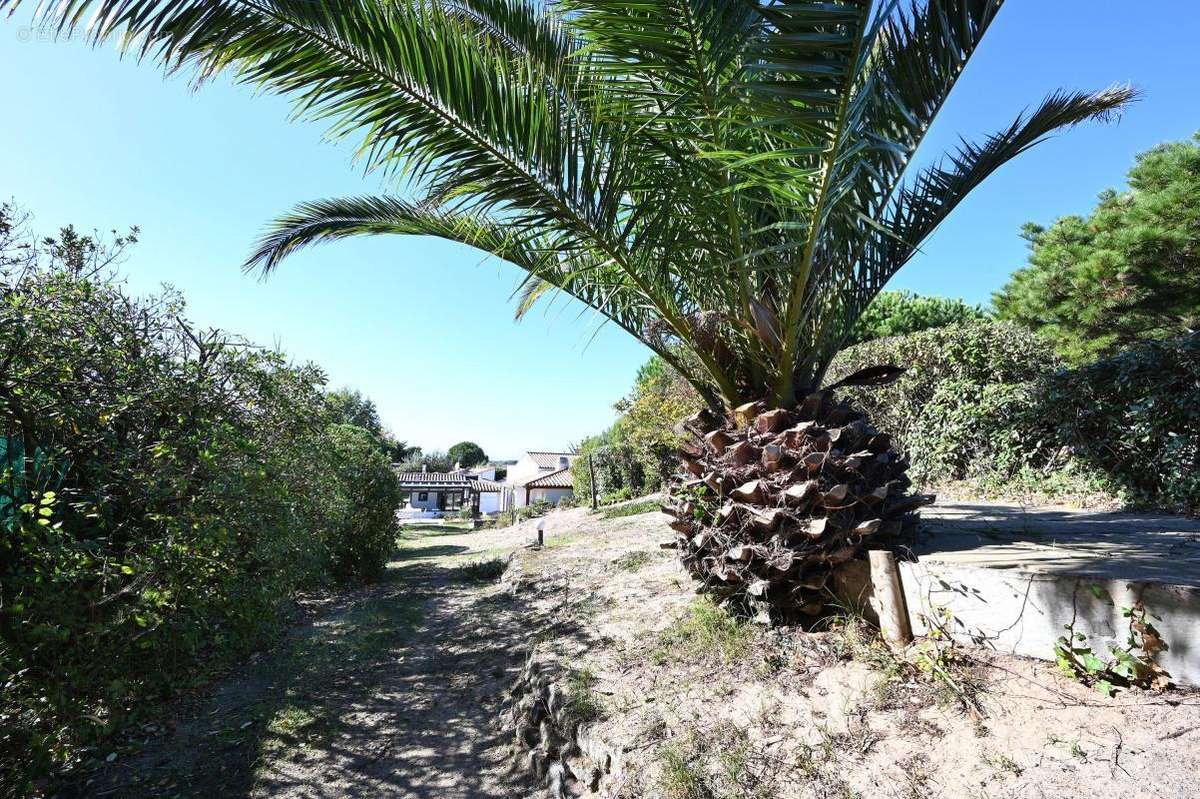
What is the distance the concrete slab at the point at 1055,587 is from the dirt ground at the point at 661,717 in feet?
0.49

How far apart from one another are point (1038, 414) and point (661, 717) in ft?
19.5

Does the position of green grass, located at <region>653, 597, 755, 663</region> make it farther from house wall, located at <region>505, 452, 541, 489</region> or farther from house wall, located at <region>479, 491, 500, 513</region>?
house wall, located at <region>479, 491, 500, 513</region>

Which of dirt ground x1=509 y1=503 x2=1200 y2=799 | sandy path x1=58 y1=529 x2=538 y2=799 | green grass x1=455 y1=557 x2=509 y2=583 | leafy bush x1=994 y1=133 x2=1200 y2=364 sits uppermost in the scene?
leafy bush x1=994 y1=133 x2=1200 y2=364

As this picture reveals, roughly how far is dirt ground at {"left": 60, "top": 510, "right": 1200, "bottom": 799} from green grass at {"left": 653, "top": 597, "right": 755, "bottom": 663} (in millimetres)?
17

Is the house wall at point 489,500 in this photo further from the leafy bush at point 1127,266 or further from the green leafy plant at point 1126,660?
the green leafy plant at point 1126,660

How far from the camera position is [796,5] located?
2014 millimetres

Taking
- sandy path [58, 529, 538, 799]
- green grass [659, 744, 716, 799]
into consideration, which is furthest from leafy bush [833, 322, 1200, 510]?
sandy path [58, 529, 538, 799]

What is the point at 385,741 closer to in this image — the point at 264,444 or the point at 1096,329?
the point at 264,444

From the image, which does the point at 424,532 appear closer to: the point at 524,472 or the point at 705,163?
the point at 524,472

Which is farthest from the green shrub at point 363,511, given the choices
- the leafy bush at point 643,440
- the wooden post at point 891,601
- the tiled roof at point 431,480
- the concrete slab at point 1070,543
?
the tiled roof at point 431,480

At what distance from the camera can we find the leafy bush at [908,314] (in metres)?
14.7

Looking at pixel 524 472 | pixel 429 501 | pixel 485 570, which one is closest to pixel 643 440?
pixel 485 570

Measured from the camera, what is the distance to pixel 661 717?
114 inches

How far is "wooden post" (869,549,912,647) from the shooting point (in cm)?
278
